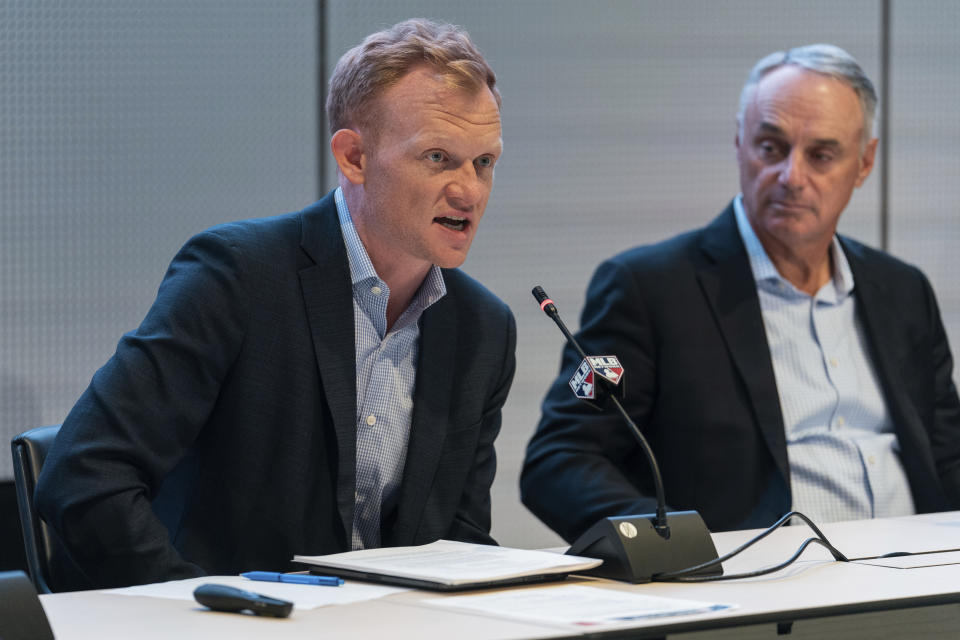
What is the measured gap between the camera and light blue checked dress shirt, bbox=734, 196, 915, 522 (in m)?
2.46

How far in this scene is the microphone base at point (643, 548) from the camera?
147cm

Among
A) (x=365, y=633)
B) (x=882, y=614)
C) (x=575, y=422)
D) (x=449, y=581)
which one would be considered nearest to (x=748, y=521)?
(x=575, y=422)

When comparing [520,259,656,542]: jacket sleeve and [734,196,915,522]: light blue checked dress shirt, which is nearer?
[520,259,656,542]: jacket sleeve

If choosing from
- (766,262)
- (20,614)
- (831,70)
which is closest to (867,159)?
(831,70)

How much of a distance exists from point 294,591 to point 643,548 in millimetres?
445

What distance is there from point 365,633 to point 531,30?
2.67m

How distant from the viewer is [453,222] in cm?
193

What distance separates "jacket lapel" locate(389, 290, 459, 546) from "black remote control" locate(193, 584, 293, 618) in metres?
0.66

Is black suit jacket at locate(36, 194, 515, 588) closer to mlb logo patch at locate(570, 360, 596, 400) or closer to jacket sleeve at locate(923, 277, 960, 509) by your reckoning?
mlb logo patch at locate(570, 360, 596, 400)

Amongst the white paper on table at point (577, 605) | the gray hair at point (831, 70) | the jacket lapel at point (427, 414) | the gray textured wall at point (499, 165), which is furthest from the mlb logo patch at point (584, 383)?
the gray textured wall at point (499, 165)

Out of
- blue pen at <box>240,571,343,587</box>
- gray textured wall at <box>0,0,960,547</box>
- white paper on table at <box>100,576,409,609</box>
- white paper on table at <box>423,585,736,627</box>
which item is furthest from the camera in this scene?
gray textured wall at <box>0,0,960,547</box>

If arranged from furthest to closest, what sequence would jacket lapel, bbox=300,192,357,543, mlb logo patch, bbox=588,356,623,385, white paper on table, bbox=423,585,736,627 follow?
jacket lapel, bbox=300,192,357,543 < mlb logo patch, bbox=588,356,623,385 < white paper on table, bbox=423,585,736,627

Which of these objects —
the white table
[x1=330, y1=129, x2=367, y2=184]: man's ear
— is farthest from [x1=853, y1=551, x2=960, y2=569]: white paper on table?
[x1=330, y1=129, x2=367, y2=184]: man's ear

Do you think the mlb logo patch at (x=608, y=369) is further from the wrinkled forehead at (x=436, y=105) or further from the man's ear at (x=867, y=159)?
the man's ear at (x=867, y=159)
